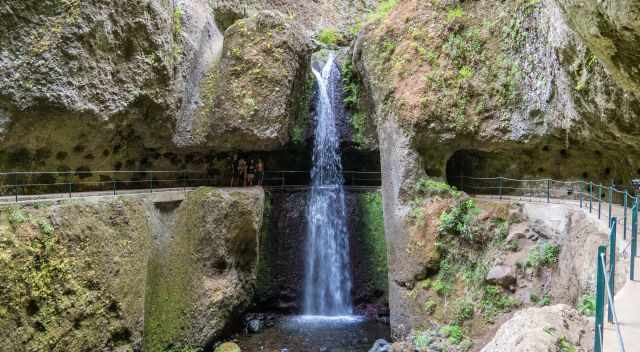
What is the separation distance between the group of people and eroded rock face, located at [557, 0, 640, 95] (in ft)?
38.1

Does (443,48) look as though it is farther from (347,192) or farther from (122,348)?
(122,348)

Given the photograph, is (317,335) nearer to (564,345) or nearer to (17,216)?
(17,216)

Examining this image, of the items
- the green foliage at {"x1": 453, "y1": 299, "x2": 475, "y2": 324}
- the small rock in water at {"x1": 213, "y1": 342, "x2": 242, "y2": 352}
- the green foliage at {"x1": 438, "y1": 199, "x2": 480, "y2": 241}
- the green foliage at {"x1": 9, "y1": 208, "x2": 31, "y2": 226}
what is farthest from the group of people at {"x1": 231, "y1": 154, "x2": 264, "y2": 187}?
the green foliage at {"x1": 453, "y1": 299, "x2": 475, "y2": 324}

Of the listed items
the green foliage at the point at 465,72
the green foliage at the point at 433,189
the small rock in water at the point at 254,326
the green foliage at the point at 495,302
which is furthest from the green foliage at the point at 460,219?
the small rock in water at the point at 254,326

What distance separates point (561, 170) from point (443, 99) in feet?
14.7

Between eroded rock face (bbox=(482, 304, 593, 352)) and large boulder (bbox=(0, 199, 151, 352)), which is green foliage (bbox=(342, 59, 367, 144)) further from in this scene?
eroded rock face (bbox=(482, 304, 593, 352))

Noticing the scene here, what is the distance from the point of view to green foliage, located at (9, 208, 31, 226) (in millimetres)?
8172

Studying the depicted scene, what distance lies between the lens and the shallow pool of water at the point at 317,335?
41.2 ft

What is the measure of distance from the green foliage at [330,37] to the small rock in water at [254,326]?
41.9ft

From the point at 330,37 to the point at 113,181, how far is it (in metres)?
12.8

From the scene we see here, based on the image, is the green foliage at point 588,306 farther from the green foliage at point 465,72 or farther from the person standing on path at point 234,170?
the person standing on path at point 234,170

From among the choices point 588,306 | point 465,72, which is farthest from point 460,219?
point 588,306

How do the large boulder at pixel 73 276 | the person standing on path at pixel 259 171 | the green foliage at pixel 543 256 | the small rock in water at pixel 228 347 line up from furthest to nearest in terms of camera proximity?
the person standing on path at pixel 259 171 < the small rock in water at pixel 228 347 < the green foliage at pixel 543 256 < the large boulder at pixel 73 276

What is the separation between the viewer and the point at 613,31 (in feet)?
17.3
